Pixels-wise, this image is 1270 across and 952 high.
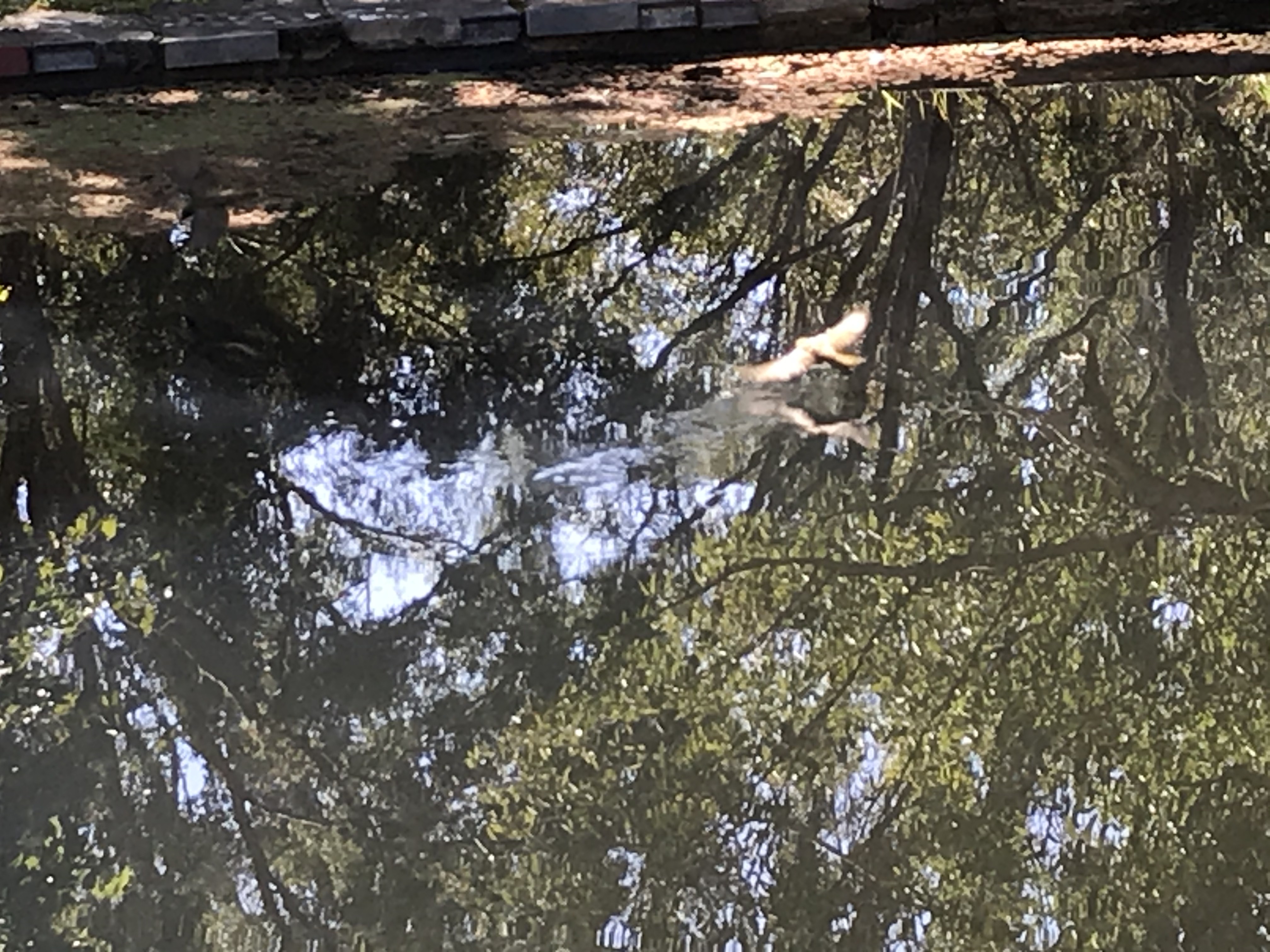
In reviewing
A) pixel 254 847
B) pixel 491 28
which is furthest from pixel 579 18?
pixel 254 847

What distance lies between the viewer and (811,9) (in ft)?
14.5

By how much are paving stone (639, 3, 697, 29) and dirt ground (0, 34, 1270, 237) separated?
0.14m

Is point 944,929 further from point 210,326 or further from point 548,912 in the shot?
point 210,326

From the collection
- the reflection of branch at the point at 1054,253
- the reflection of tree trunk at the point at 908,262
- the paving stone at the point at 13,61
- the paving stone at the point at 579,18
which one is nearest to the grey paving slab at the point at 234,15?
the paving stone at the point at 13,61

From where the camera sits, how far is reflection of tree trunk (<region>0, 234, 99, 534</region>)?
2.80 m

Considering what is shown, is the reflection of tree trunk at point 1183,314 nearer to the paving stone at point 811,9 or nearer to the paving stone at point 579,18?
the paving stone at point 811,9

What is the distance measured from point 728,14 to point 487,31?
2.59ft

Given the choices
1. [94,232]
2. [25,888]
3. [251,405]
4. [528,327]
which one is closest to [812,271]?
[528,327]

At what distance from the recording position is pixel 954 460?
9.37 feet

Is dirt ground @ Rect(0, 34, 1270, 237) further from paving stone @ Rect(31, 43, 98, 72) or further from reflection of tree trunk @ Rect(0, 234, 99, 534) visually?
reflection of tree trunk @ Rect(0, 234, 99, 534)

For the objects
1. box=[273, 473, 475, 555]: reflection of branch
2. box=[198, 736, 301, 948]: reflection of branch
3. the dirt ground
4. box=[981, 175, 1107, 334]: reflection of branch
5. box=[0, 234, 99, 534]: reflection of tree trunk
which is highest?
the dirt ground

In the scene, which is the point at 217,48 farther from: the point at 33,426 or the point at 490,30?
the point at 33,426

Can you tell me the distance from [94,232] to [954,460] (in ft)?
7.64

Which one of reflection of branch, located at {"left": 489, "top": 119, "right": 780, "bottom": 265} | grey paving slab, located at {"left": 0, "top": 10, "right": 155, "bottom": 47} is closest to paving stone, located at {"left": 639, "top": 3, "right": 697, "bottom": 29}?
reflection of branch, located at {"left": 489, "top": 119, "right": 780, "bottom": 265}
